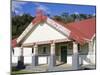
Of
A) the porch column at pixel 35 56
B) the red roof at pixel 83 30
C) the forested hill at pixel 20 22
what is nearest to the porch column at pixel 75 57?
the red roof at pixel 83 30

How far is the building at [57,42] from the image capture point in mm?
4035

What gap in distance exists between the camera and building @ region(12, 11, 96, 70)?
404 centimetres

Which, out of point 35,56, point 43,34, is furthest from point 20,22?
point 35,56

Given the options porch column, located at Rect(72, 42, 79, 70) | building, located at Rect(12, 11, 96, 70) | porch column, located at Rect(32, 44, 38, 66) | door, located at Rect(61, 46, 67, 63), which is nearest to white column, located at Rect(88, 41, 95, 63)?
building, located at Rect(12, 11, 96, 70)

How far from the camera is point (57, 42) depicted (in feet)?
13.6

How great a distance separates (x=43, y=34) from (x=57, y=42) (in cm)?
25

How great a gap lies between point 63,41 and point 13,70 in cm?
90

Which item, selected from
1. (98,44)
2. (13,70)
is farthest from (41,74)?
(98,44)

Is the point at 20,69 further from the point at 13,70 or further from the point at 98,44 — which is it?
the point at 98,44

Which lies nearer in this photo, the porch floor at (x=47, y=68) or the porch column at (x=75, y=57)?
the porch floor at (x=47, y=68)

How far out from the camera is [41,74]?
4086 mm

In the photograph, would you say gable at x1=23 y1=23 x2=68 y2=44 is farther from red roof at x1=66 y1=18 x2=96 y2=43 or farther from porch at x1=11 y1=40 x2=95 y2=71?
red roof at x1=66 y1=18 x2=96 y2=43

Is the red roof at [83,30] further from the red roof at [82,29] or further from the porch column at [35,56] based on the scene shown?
the porch column at [35,56]

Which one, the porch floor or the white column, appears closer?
the porch floor
